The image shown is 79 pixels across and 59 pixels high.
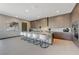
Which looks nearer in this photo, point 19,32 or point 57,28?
point 19,32

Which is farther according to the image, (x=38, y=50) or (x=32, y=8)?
(x=32, y=8)

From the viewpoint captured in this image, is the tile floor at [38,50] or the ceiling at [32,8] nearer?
the tile floor at [38,50]

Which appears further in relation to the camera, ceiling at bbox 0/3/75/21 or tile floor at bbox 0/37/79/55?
ceiling at bbox 0/3/75/21

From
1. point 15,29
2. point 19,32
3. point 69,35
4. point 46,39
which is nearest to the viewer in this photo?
point 46,39

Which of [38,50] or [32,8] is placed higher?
[32,8]

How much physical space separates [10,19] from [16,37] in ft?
5.56

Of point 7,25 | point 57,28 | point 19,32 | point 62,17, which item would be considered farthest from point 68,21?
point 7,25

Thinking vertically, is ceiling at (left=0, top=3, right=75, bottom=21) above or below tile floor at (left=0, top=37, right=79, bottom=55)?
above

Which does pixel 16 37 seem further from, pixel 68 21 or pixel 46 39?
pixel 68 21

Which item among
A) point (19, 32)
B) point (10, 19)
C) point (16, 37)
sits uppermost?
point (10, 19)

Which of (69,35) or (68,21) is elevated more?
(68,21)

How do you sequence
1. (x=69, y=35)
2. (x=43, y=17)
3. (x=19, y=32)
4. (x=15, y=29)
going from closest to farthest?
(x=69, y=35)
(x=19, y=32)
(x=15, y=29)
(x=43, y=17)

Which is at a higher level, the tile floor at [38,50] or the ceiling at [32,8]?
the ceiling at [32,8]

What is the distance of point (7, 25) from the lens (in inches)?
281
